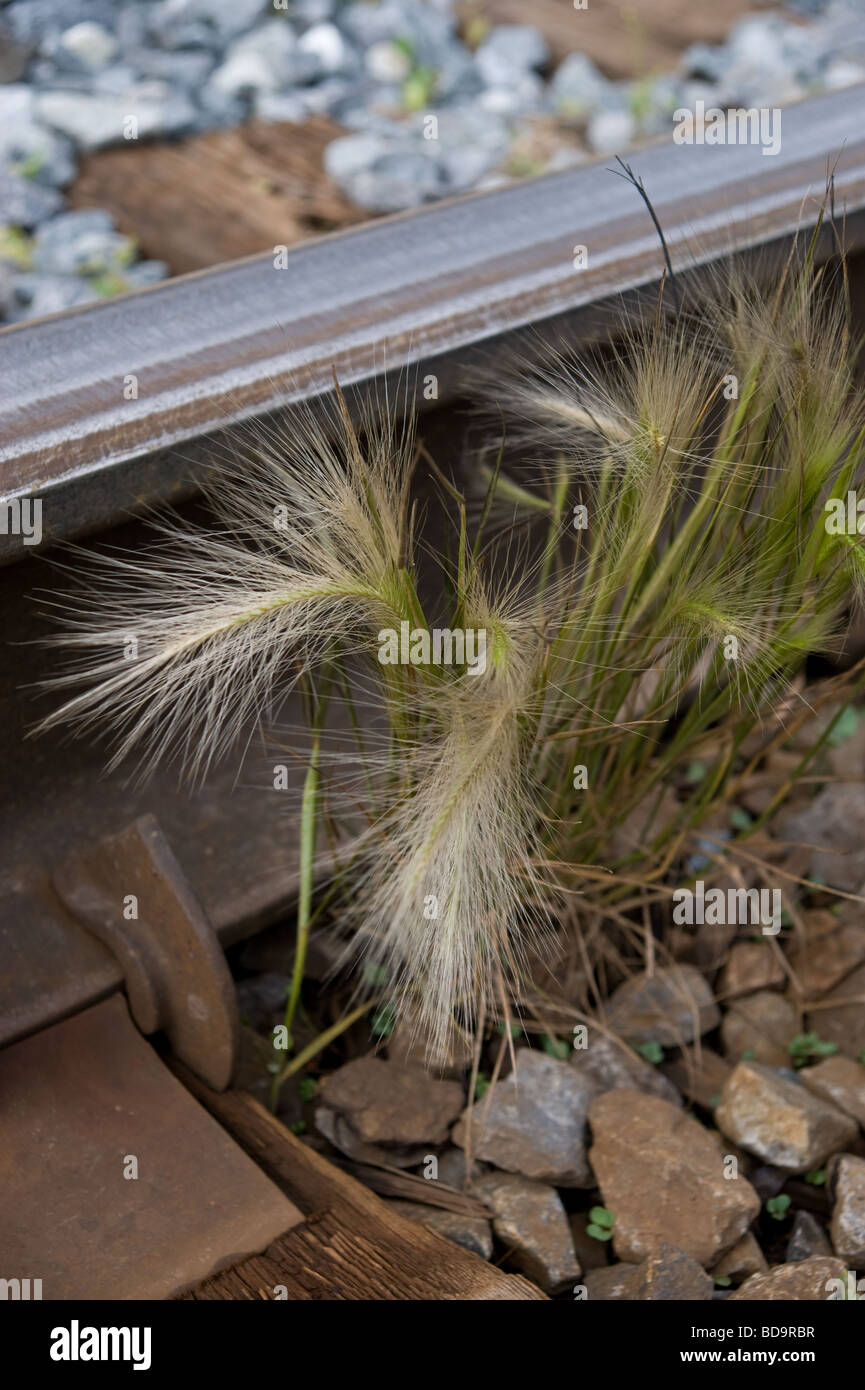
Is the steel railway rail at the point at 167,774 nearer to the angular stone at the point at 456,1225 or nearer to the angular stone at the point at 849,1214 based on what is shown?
the angular stone at the point at 456,1225

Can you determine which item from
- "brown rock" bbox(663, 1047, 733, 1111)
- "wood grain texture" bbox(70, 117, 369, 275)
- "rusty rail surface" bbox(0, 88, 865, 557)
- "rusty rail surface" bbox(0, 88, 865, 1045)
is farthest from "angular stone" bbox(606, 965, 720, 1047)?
"wood grain texture" bbox(70, 117, 369, 275)

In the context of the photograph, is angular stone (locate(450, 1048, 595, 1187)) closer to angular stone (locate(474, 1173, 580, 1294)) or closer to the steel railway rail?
angular stone (locate(474, 1173, 580, 1294))

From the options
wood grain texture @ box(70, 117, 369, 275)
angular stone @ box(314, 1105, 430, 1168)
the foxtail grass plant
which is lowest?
angular stone @ box(314, 1105, 430, 1168)

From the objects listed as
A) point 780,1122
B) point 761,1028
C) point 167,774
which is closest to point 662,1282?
point 780,1122

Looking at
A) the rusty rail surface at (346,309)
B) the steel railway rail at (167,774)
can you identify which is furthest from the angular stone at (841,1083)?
the rusty rail surface at (346,309)

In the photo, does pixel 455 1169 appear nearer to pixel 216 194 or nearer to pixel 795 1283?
pixel 795 1283

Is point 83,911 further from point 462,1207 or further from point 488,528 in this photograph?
point 488,528
